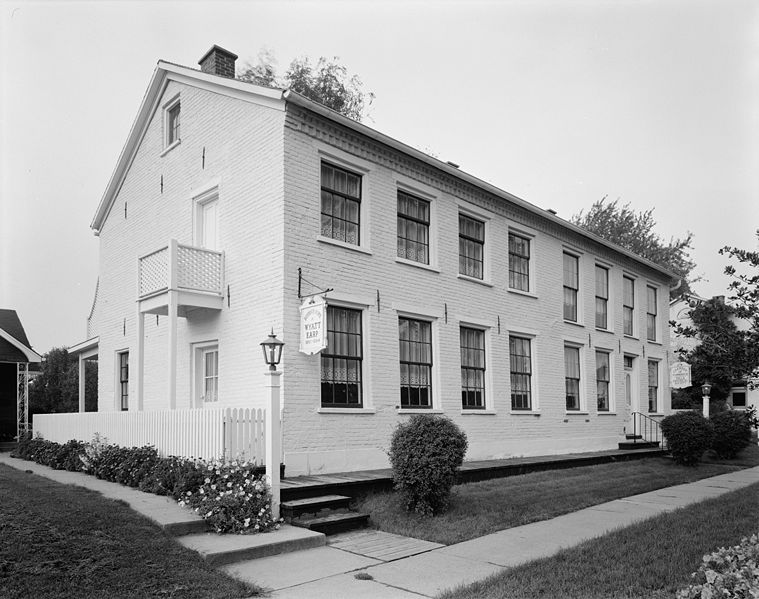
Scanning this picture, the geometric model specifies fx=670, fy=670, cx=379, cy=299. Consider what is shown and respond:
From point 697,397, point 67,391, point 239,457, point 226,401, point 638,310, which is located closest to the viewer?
point 239,457

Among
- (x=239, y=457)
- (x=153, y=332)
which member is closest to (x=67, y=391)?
(x=153, y=332)

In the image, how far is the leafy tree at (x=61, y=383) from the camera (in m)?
37.0

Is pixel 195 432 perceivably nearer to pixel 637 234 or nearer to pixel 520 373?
pixel 520 373

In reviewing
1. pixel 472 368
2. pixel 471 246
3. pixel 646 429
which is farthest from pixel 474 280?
pixel 646 429

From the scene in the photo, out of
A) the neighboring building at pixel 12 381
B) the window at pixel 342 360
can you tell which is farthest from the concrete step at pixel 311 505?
the neighboring building at pixel 12 381

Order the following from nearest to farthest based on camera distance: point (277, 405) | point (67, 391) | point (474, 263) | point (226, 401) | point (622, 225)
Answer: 1. point (277, 405)
2. point (226, 401)
3. point (474, 263)
4. point (67, 391)
5. point (622, 225)

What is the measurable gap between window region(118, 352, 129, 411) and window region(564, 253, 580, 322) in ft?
38.4

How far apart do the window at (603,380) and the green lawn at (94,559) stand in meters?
15.1

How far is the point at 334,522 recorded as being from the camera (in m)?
8.69

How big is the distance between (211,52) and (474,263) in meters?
7.53

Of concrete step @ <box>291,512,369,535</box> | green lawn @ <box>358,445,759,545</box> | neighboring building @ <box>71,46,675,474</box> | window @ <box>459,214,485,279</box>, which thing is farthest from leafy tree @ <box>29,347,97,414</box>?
concrete step @ <box>291,512,369,535</box>

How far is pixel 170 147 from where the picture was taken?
15.0 m

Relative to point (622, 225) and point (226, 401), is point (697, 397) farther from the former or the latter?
point (226, 401)

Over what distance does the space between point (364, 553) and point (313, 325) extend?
13.4ft
